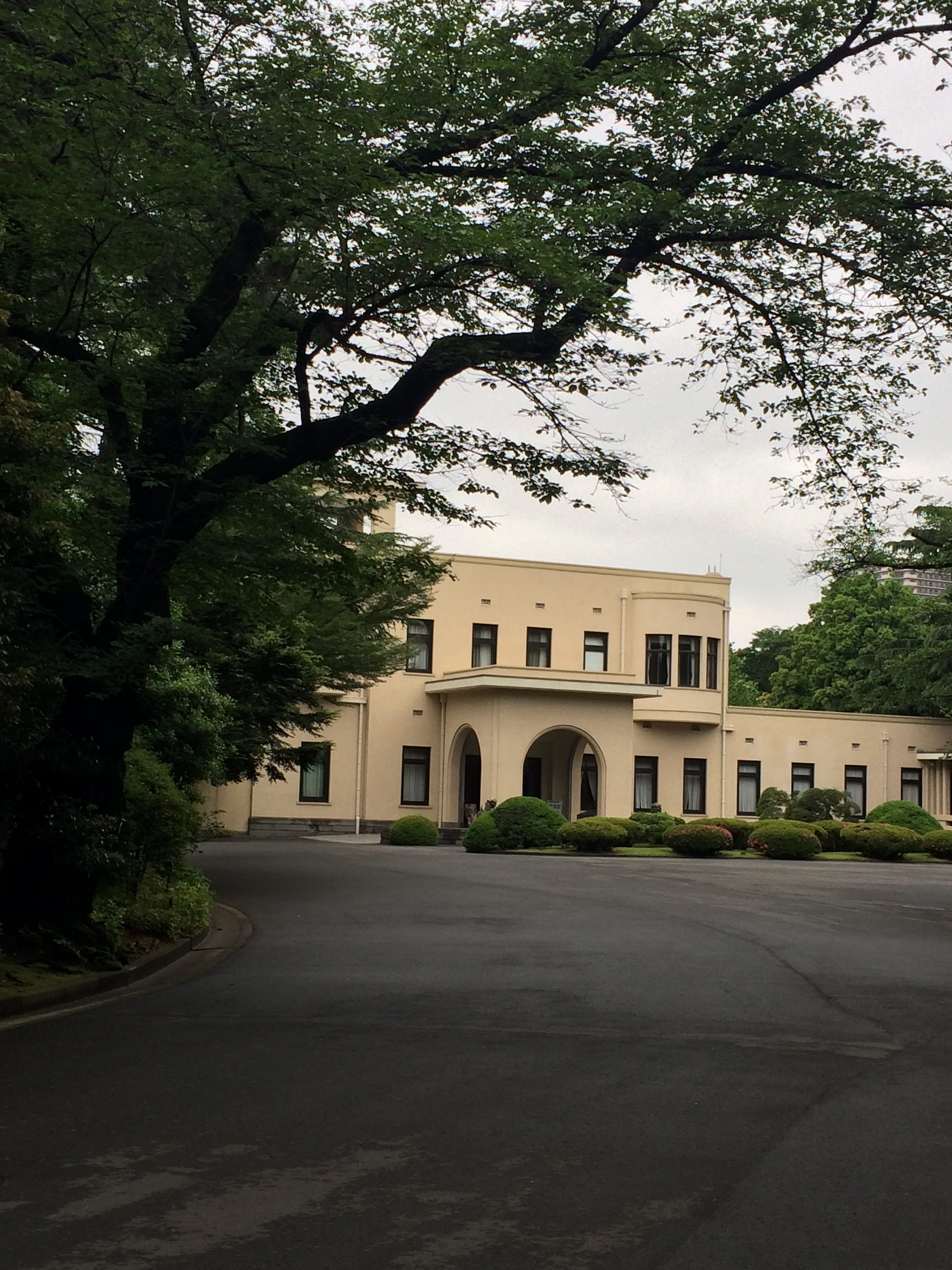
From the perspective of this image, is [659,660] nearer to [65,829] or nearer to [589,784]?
[589,784]

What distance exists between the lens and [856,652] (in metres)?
65.6

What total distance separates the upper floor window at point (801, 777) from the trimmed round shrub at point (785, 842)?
41.2 feet

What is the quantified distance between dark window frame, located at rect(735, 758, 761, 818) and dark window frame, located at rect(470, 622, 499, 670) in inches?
389

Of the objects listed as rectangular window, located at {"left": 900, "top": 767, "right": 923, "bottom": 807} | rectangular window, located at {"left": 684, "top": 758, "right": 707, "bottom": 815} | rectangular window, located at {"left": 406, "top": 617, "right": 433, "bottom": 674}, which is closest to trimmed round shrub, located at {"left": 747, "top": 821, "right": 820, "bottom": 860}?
rectangular window, located at {"left": 684, "top": 758, "right": 707, "bottom": 815}

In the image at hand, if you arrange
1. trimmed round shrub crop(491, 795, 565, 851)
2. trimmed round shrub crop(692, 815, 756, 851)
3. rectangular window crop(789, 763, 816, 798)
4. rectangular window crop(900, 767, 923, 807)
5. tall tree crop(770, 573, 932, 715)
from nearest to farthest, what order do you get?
trimmed round shrub crop(491, 795, 565, 851)
trimmed round shrub crop(692, 815, 756, 851)
rectangular window crop(789, 763, 816, 798)
rectangular window crop(900, 767, 923, 807)
tall tree crop(770, 573, 932, 715)

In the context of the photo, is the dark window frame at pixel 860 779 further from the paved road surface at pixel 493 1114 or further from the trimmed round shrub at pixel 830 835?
the paved road surface at pixel 493 1114

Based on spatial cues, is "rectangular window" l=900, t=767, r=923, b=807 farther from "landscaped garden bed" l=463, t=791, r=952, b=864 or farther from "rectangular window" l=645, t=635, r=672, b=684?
"rectangular window" l=645, t=635, r=672, b=684

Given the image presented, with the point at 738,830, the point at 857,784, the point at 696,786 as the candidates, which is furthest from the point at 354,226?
the point at 857,784

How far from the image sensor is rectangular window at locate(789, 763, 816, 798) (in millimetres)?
50688

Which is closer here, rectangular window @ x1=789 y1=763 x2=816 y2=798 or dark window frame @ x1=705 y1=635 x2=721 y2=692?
dark window frame @ x1=705 y1=635 x2=721 y2=692

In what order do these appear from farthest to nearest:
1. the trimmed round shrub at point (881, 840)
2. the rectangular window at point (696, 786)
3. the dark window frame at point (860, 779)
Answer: the dark window frame at point (860, 779) → the rectangular window at point (696, 786) → the trimmed round shrub at point (881, 840)

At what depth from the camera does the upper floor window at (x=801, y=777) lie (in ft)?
166

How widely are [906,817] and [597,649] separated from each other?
37.5 ft

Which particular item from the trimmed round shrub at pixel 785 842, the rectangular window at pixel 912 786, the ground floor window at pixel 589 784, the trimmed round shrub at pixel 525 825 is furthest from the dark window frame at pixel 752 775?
the trimmed round shrub at pixel 525 825
